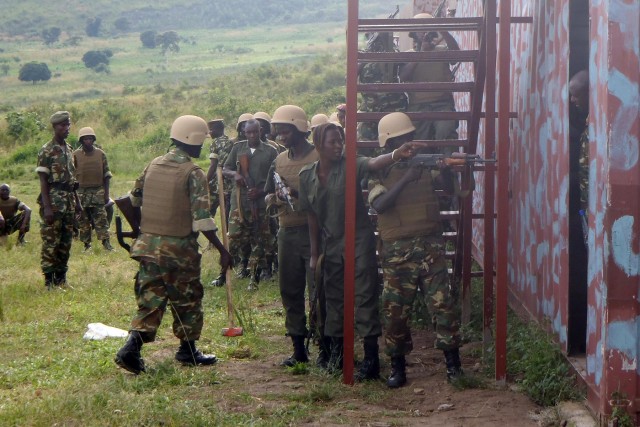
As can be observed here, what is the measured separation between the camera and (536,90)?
704 centimetres

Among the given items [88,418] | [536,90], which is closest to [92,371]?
[88,418]

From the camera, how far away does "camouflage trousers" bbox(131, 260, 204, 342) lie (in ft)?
22.7

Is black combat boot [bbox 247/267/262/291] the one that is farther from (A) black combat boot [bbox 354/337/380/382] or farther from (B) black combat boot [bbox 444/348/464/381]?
(B) black combat boot [bbox 444/348/464/381]

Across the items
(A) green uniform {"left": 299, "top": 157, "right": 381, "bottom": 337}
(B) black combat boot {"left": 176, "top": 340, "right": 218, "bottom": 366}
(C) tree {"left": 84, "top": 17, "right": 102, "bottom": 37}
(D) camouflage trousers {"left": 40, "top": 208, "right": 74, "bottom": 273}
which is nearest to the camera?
(A) green uniform {"left": 299, "top": 157, "right": 381, "bottom": 337}

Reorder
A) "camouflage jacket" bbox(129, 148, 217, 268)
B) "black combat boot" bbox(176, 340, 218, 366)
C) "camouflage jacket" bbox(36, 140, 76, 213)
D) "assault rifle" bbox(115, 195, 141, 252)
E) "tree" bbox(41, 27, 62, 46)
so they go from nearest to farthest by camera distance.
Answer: "camouflage jacket" bbox(129, 148, 217, 268) < "assault rifle" bbox(115, 195, 141, 252) < "black combat boot" bbox(176, 340, 218, 366) < "camouflage jacket" bbox(36, 140, 76, 213) < "tree" bbox(41, 27, 62, 46)

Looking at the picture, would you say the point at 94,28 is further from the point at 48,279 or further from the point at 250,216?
the point at 250,216

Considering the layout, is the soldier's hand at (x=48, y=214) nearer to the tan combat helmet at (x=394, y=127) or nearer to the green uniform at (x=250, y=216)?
the green uniform at (x=250, y=216)

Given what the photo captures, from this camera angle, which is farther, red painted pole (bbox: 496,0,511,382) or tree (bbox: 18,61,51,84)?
tree (bbox: 18,61,51,84)

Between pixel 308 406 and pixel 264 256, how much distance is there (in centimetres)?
509

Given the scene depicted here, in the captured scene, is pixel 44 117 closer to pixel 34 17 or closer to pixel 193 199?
pixel 193 199

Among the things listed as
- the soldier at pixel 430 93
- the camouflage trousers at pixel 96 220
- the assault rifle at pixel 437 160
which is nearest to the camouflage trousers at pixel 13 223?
the camouflage trousers at pixel 96 220

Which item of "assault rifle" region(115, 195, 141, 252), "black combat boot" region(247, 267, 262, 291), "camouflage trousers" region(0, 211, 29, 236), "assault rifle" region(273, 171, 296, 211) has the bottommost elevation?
"camouflage trousers" region(0, 211, 29, 236)

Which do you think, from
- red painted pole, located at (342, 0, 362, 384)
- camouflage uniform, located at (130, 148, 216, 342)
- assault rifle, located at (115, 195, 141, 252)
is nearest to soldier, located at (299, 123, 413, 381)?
red painted pole, located at (342, 0, 362, 384)

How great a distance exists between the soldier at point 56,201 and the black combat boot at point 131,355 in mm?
4223
